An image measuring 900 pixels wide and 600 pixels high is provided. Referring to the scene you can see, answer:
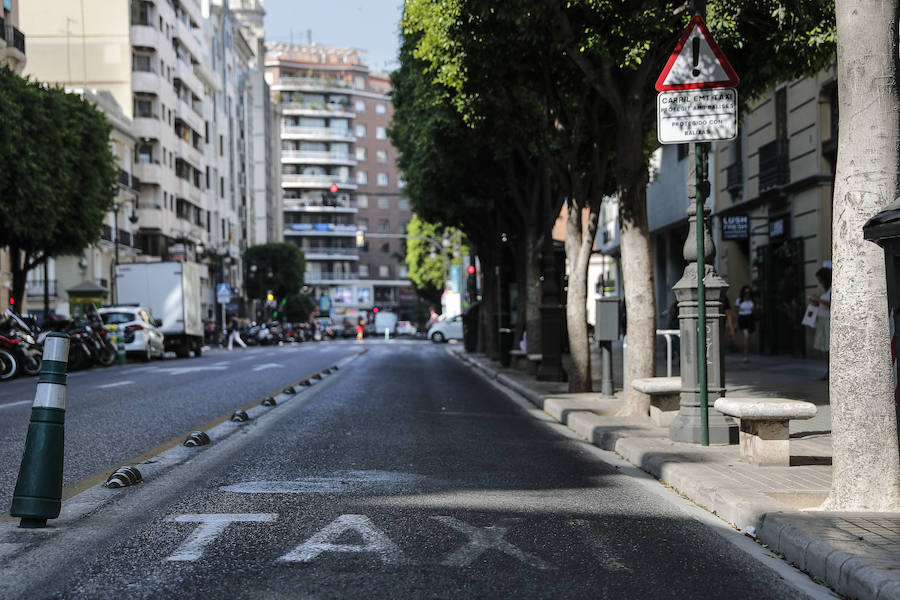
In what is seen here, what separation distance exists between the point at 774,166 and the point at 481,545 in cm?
2179

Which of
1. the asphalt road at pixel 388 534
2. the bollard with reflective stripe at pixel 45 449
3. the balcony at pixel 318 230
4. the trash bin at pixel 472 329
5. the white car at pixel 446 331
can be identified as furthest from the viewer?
the balcony at pixel 318 230

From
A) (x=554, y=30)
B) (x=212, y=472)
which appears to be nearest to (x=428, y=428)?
(x=212, y=472)

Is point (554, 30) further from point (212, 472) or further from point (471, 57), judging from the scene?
point (212, 472)

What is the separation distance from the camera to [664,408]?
10.4m

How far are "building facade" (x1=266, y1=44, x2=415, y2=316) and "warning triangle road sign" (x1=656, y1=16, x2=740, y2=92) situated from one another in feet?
380

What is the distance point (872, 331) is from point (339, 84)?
412 ft

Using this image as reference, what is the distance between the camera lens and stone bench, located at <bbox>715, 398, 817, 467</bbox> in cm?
729

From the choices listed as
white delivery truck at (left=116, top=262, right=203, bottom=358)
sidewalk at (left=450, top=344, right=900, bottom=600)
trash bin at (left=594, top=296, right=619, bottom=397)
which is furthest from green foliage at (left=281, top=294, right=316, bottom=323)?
sidewalk at (left=450, top=344, right=900, bottom=600)

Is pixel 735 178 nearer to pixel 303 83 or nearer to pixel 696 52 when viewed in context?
pixel 696 52

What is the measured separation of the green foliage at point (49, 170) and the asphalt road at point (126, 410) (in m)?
9.90

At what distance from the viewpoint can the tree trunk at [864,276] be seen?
5.59 metres

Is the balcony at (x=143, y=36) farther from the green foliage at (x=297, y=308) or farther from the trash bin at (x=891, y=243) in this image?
the trash bin at (x=891, y=243)

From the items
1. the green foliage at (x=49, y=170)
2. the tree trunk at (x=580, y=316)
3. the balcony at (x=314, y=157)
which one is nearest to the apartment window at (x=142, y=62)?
the green foliage at (x=49, y=170)

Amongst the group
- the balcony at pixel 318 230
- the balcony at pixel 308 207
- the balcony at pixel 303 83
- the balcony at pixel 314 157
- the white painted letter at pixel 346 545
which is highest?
the balcony at pixel 303 83
